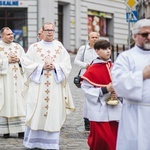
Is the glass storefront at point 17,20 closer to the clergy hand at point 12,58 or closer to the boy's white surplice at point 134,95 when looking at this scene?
the clergy hand at point 12,58

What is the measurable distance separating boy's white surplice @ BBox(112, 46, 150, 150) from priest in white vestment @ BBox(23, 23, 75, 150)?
3.37m

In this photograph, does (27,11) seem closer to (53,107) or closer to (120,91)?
(53,107)

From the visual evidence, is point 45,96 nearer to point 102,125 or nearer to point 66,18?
point 102,125

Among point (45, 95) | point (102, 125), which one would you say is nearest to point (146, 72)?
point (102, 125)

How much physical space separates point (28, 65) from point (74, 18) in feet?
102

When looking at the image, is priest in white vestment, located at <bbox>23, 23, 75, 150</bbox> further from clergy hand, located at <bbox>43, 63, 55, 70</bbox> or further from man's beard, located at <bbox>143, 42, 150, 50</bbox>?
man's beard, located at <bbox>143, 42, 150, 50</bbox>

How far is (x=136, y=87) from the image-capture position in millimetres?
5316

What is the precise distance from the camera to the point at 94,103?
269 inches

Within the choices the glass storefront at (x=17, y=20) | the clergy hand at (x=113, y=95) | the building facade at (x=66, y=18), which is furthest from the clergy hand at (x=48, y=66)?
the glass storefront at (x=17, y=20)

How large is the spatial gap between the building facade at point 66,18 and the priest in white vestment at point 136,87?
103 ft

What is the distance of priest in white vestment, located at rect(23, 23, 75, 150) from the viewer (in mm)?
8859

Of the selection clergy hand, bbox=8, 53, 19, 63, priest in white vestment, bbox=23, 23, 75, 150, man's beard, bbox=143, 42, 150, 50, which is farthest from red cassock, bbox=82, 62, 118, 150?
clergy hand, bbox=8, 53, 19, 63

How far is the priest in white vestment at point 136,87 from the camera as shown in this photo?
17.5 ft

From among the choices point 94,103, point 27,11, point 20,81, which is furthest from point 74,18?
point 94,103
